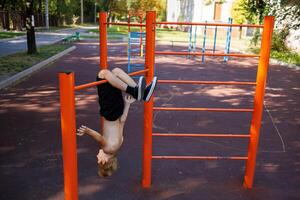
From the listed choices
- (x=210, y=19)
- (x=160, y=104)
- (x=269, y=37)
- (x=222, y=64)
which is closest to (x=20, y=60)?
(x=160, y=104)

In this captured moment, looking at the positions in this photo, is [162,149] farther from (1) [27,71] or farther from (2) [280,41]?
(2) [280,41]

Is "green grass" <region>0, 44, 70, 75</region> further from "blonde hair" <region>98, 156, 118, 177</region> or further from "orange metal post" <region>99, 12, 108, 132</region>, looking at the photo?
"blonde hair" <region>98, 156, 118, 177</region>

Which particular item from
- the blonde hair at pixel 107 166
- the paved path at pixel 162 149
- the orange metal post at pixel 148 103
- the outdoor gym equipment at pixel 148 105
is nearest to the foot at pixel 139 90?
the outdoor gym equipment at pixel 148 105

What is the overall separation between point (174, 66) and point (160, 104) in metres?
5.71

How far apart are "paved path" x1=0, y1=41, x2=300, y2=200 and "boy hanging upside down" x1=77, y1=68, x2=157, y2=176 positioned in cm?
77

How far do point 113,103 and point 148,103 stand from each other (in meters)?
0.75

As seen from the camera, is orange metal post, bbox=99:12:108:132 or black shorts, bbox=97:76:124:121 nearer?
black shorts, bbox=97:76:124:121

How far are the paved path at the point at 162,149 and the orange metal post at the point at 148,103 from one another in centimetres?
20

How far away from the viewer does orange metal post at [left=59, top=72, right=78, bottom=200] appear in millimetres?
2027

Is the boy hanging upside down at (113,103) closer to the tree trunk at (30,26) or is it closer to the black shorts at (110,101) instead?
the black shorts at (110,101)

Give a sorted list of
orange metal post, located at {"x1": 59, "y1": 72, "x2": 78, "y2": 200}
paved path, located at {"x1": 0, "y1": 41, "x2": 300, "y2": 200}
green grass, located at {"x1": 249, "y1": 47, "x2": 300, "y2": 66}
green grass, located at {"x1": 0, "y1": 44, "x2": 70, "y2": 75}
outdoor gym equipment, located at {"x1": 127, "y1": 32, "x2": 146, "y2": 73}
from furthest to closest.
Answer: green grass, located at {"x1": 249, "y1": 47, "x2": 300, "y2": 66} < outdoor gym equipment, located at {"x1": 127, "y1": 32, "x2": 146, "y2": 73} < green grass, located at {"x1": 0, "y1": 44, "x2": 70, "y2": 75} < paved path, located at {"x1": 0, "y1": 41, "x2": 300, "y2": 200} < orange metal post, located at {"x1": 59, "y1": 72, "x2": 78, "y2": 200}

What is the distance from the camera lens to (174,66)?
485 inches

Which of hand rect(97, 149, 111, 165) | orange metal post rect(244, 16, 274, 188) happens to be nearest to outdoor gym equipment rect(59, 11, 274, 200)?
orange metal post rect(244, 16, 274, 188)

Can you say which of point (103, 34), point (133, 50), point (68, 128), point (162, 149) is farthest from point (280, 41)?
point (68, 128)
